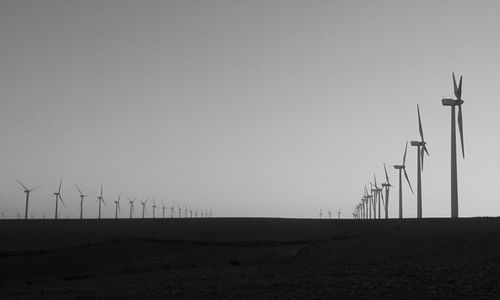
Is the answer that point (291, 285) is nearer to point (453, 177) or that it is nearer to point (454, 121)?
point (453, 177)

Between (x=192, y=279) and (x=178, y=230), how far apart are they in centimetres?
5876

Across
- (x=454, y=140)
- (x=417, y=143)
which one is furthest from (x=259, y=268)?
(x=417, y=143)

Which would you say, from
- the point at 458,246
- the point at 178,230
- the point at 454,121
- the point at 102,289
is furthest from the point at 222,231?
the point at 102,289

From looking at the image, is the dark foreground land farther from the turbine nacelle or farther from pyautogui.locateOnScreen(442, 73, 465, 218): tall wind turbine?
the turbine nacelle

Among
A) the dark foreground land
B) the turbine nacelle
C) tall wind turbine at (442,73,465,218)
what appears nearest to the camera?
the dark foreground land

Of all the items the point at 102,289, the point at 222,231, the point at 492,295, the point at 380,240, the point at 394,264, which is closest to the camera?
the point at 492,295

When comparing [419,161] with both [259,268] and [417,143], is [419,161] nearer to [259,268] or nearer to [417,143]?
[417,143]

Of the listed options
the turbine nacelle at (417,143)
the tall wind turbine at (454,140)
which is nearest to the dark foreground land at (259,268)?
the tall wind turbine at (454,140)

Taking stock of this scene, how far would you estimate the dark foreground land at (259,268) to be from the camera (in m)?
29.7

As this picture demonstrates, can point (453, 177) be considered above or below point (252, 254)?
above

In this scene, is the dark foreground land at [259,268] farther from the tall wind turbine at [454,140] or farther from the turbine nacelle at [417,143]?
the turbine nacelle at [417,143]

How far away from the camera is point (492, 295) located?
87.2 feet

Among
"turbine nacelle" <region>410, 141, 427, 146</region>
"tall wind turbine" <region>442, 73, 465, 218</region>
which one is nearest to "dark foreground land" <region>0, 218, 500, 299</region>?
"tall wind turbine" <region>442, 73, 465, 218</region>

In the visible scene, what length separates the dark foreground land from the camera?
97.6 ft
